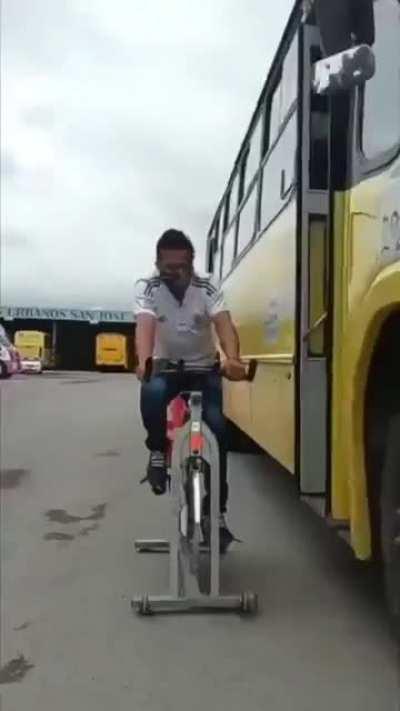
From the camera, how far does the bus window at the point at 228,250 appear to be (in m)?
10.2

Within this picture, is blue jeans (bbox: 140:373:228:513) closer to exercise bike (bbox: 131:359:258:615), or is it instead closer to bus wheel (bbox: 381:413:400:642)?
exercise bike (bbox: 131:359:258:615)

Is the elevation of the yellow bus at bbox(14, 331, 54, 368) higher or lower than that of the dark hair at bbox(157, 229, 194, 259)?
lower

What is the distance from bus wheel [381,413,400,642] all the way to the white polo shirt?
1.79 m

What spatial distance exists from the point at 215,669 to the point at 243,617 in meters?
0.72

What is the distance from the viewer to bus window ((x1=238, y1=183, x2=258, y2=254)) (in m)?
8.03

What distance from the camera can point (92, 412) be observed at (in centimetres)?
1580

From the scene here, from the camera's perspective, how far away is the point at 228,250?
1084 cm

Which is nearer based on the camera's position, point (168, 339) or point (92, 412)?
point (168, 339)

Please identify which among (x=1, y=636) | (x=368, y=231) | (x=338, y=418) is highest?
(x=368, y=231)

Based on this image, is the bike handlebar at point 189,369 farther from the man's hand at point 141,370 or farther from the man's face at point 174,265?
the man's face at point 174,265

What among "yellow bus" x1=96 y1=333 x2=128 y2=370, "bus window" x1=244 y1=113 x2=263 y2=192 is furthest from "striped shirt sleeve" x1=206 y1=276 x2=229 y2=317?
"yellow bus" x1=96 y1=333 x2=128 y2=370

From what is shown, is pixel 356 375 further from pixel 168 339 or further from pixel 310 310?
pixel 168 339

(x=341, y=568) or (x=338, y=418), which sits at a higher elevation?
(x=338, y=418)

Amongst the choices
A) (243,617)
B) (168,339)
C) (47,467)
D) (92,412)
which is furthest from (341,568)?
(92,412)
